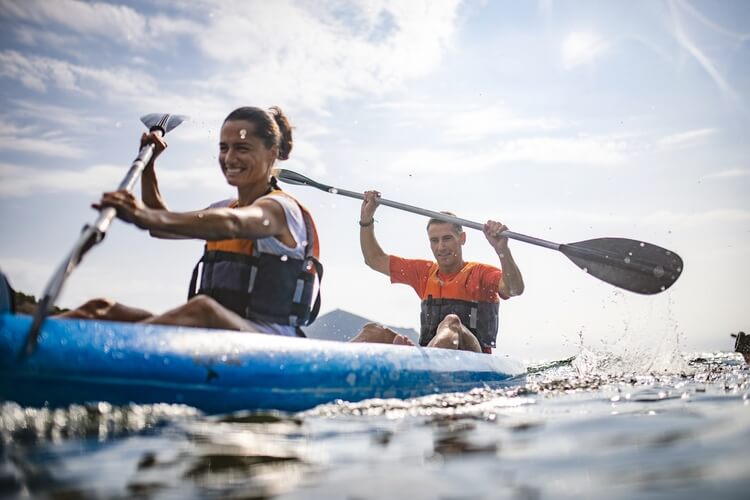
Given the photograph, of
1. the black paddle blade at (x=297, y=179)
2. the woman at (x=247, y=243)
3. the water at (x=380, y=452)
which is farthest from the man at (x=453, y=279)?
the water at (x=380, y=452)

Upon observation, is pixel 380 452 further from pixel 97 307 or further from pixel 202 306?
pixel 97 307

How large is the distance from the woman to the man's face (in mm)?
2490

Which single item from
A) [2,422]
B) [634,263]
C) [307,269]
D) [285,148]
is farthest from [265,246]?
[634,263]

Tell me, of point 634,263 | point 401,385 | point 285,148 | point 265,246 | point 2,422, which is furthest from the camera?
point 634,263

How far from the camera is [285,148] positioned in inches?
150

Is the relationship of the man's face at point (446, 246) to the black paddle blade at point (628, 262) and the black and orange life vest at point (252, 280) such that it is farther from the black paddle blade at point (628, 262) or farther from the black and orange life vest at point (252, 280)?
the black and orange life vest at point (252, 280)

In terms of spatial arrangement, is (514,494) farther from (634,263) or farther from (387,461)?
(634,263)

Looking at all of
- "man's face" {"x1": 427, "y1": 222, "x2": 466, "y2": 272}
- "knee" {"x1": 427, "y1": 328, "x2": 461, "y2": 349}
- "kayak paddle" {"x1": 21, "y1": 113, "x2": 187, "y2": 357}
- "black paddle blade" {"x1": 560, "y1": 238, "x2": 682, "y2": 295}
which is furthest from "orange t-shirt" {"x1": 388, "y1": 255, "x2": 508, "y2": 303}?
"kayak paddle" {"x1": 21, "y1": 113, "x2": 187, "y2": 357}

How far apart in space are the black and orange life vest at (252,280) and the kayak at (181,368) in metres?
0.31

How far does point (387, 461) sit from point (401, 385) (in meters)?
1.72

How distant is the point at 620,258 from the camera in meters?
5.50

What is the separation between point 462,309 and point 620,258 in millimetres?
1407

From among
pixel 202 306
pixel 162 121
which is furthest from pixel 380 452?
pixel 162 121

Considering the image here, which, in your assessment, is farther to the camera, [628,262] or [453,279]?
[453,279]
